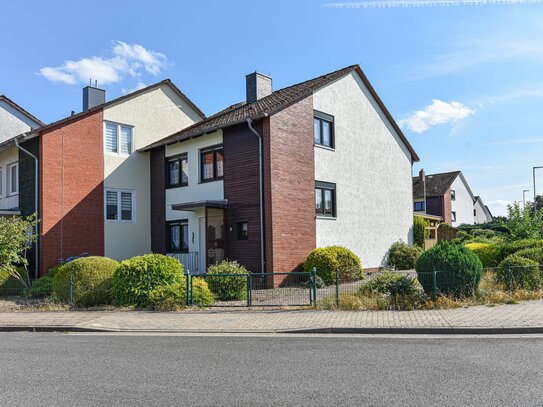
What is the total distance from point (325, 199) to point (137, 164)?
→ 8535mm

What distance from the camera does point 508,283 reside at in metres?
13.5

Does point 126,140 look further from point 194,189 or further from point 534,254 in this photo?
point 534,254

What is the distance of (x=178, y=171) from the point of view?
21.6 metres

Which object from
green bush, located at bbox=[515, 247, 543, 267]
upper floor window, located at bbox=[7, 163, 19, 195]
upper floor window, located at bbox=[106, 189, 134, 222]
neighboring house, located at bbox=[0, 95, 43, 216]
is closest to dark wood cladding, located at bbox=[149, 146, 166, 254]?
upper floor window, located at bbox=[106, 189, 134, 222]

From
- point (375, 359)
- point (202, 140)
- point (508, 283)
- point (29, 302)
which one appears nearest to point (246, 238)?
point (202, 140)

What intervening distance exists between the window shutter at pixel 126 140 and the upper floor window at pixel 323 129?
8.28 m

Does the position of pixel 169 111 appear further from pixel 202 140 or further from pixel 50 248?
pixel 50 248

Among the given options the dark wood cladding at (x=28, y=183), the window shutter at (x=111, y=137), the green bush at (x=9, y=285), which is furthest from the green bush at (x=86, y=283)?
the window shutter at (x=111, y=137)

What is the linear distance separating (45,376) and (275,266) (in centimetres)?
1109

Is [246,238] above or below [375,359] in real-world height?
above

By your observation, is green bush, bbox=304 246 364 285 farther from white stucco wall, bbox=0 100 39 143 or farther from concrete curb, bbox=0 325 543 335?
white stucco wall, bbox=0 100 39 143

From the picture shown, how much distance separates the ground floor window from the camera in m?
20.9

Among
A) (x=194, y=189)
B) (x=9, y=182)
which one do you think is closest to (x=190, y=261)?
(x=194, y=189)

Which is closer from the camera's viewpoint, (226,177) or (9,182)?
(226,177)
